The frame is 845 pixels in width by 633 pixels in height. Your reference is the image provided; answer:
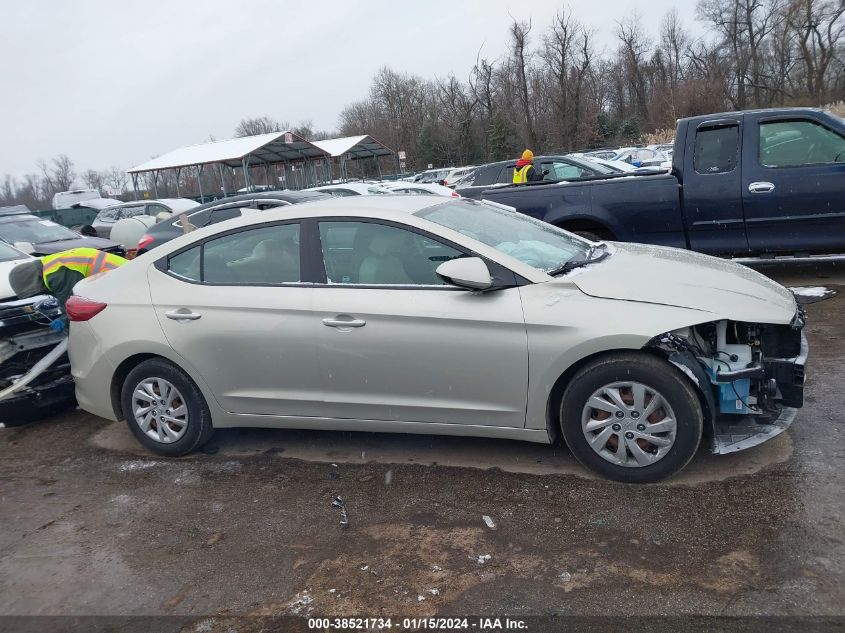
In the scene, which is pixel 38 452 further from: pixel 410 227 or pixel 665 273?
pixel 665 273

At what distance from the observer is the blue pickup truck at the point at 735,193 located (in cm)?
678

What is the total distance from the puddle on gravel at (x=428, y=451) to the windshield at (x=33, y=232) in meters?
9.37

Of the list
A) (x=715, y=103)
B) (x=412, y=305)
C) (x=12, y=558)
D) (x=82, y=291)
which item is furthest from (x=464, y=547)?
(x=715, y=103)

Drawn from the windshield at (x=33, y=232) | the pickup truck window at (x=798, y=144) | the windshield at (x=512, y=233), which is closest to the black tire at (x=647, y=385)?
the windshield at (x=512, y=233)

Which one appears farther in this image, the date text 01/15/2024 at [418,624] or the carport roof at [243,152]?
the carport roof at [243,152]

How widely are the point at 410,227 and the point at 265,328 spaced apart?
108 cm

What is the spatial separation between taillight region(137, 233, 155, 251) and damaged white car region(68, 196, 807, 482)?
6.08 meters

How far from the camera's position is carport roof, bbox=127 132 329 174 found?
28.5 metres

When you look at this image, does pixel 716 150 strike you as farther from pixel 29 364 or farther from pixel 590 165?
pixel 29 364

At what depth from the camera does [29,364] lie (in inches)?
209

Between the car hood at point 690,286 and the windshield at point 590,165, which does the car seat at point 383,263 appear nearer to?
the car hood at point 690,286

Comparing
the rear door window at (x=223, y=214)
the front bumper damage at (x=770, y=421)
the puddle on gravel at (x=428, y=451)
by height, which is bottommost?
the puddle on gravel at (x=428, y=451)

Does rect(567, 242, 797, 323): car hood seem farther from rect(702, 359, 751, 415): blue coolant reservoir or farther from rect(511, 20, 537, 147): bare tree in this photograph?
rect(511, 20, 537, 147): bare tree

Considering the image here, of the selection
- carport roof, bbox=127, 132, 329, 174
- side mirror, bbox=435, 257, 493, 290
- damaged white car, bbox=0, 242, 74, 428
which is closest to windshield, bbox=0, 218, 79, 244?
damaged white car, bbox=0, 242, 74, 428
